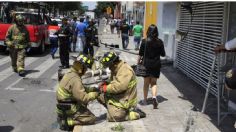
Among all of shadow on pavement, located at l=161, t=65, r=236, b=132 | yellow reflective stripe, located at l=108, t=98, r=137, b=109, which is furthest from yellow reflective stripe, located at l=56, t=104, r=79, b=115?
shadow on pavement, located at l=161, t=65, r=236, b=132

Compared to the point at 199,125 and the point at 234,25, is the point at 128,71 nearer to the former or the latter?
the point at 199,125

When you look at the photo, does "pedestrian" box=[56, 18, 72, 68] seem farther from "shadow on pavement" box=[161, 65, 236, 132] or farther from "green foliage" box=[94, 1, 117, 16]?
"green foliage" box=[94, 1, 117, 16]

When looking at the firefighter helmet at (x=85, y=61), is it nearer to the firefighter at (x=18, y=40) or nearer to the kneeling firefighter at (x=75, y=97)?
the kneeling firefighter at (x=75, y=97)

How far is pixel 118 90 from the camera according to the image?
23.2 ft

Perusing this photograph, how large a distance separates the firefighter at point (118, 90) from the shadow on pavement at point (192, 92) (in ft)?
4.97

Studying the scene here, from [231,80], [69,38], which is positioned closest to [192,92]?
[231,80]

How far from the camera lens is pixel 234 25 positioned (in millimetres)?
8883

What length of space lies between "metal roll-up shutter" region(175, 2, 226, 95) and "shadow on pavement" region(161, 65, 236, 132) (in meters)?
0.18

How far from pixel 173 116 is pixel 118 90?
1.41 m

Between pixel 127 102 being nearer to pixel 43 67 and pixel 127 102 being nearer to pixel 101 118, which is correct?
pixel 101 118

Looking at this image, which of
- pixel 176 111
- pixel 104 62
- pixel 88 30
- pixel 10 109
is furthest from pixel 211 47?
pixel 88 30

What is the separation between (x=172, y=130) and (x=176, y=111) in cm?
149

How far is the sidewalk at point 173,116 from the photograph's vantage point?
6984 millimetres

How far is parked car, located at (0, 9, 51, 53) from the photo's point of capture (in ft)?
59.5
